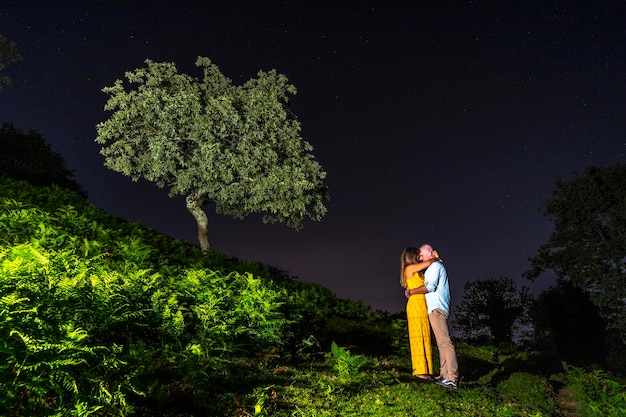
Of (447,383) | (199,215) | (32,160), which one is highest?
(32,160)

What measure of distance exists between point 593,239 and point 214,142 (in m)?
25.6

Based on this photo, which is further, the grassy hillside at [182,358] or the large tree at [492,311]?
the large tree at [492,311]

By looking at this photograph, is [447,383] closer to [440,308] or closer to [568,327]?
[440,308]

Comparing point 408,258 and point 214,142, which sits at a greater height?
point 214,142

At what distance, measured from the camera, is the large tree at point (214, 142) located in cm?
2669

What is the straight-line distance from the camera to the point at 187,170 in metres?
27.2

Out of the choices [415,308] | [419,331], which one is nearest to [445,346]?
[419,331]

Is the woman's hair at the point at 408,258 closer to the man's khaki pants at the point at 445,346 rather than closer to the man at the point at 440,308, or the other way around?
the man at the point at 440,308

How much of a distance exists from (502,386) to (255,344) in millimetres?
5862

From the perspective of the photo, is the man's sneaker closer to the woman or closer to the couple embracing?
the couple embracing

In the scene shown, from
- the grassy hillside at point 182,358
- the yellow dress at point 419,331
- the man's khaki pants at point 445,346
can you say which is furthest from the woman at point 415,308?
the grassy hillside at point 182,358

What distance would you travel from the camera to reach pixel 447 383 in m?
9.35

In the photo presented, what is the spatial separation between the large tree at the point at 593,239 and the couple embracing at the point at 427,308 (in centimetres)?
2868

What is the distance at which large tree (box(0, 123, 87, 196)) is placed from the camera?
105 feet
